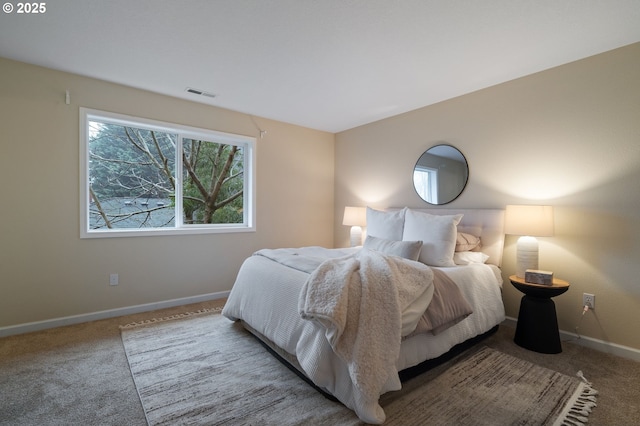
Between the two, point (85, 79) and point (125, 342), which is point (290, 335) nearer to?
point (125, 342)

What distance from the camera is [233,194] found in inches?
159

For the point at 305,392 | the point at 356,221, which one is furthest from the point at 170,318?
the point at 356,221

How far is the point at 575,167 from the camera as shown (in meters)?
2.53

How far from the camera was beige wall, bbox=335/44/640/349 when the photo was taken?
228 centimetres

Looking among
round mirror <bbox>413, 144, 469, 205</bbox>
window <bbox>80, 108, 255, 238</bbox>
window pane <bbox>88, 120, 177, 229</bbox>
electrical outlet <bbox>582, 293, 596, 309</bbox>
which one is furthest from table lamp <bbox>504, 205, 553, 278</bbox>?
window pane <bbox>88, 120, 177, 229</bbox>

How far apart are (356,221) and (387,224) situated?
78 cm

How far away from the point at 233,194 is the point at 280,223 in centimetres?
79

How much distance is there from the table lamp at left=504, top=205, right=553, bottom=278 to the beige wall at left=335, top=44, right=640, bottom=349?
29 centimetres

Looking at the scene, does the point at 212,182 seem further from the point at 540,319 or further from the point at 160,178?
the point at 540,319

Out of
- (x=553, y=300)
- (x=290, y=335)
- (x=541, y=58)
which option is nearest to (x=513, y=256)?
(x=553, y=300)

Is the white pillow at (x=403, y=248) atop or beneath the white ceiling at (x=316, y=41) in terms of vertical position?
beneath

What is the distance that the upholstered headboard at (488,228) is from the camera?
2.86 m

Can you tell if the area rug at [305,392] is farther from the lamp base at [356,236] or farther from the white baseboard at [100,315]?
the lamp base at [356,236]

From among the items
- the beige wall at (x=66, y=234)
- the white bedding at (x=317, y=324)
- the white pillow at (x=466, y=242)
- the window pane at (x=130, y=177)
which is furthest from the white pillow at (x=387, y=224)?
the window pane at (x=130, y=177)
